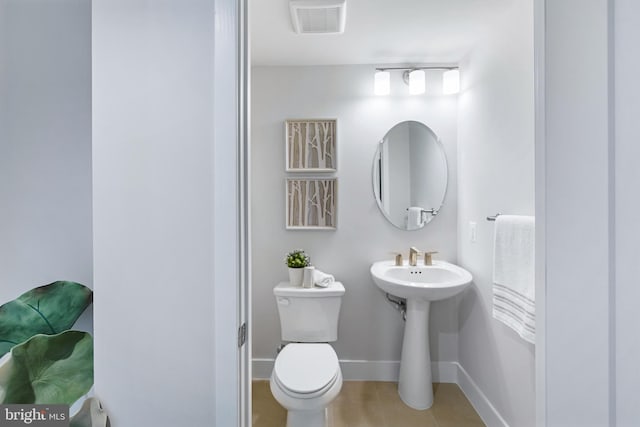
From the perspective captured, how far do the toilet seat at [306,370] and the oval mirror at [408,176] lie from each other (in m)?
1.06

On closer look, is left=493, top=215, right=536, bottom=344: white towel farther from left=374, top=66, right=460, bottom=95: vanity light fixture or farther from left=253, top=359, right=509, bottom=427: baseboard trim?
left=374, top=66, right=460, bottom=95: vanity light fixture

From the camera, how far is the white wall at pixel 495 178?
5.12 feet

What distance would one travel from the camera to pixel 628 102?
0.60m

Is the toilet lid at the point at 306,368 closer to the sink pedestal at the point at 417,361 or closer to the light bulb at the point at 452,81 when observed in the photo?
the sink pedestal at the point at 417,361

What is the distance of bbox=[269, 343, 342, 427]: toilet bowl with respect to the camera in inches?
60.1

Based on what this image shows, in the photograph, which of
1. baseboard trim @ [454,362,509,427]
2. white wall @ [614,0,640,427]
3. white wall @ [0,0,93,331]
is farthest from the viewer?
baseboard trim @ [454,362,509,427]

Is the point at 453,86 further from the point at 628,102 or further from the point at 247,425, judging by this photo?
the point at 247,425

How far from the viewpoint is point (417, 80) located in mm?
2244

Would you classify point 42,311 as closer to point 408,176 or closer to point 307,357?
point 307,357

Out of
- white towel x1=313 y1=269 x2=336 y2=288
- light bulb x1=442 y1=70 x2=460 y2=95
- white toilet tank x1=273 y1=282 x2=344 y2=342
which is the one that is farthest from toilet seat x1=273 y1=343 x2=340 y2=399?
light bulb x1=442 y1=70 x2=460 y2=95

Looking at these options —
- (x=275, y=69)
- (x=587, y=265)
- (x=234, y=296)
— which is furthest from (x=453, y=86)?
(x=234, y=296)

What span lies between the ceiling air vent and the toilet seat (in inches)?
70.4

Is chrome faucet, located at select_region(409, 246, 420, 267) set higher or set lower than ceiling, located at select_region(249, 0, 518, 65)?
lower

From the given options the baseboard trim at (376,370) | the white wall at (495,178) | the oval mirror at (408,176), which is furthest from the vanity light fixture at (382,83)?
the baseboard trim at (376,370)
